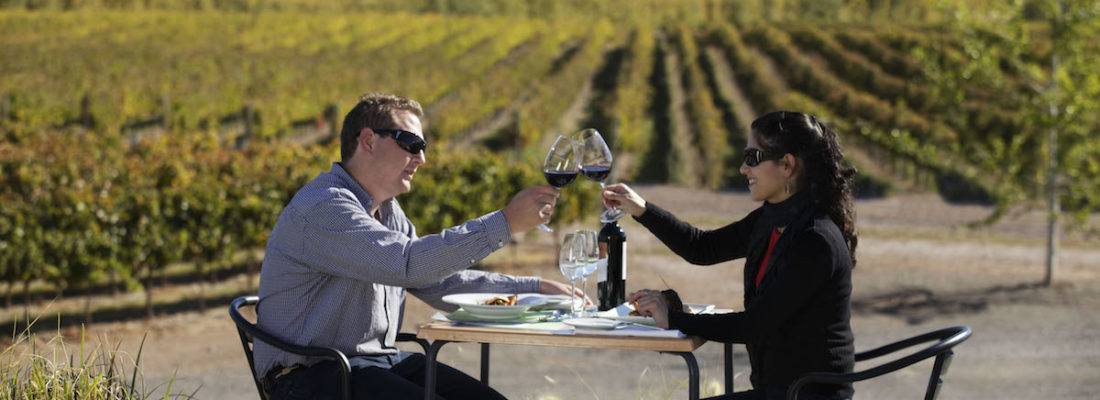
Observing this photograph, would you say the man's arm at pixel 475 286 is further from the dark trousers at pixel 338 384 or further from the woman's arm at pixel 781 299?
the woman's arm at pixel 781 299

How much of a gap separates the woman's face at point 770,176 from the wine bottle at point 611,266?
0.35m

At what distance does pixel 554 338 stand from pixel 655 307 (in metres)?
0.25

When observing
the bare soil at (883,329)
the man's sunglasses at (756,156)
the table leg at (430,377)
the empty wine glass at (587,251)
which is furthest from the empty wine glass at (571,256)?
the bare soil at (883,329)

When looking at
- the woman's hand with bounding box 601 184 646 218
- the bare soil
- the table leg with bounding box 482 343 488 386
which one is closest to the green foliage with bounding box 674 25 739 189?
→ the bare soil

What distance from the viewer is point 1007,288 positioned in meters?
9.67

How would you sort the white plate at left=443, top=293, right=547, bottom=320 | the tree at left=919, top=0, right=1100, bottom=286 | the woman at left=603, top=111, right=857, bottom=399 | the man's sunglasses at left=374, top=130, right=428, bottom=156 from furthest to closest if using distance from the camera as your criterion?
the tree at left=919, top=0, right=1100, bottom=286 → the man's sunglasses at left=374, top=130, right=428, bottom=156 → the white plate at left=443, top=293, right=547, bottom=320 → the woman at left=603, top=111, right=857, bottom=399

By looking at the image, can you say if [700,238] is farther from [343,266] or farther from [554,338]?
[343,266]

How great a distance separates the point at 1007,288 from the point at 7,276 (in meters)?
8.31

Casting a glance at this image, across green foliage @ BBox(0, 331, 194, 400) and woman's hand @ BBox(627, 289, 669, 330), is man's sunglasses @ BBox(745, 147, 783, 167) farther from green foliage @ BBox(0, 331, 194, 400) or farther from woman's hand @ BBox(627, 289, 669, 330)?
green foliage @ BBox(0, 331, 194, 400)

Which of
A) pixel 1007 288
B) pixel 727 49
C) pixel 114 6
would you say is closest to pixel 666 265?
pixel 1007 288

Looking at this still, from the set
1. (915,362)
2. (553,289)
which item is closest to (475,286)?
(553,289)

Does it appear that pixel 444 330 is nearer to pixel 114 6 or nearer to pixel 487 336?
pixel 487 336

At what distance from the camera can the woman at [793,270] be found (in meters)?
2.26

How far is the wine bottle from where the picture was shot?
2.58 m
